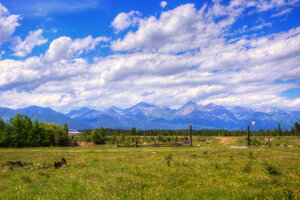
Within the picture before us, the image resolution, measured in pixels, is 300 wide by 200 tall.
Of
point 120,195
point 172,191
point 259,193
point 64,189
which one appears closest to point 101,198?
point 120,195

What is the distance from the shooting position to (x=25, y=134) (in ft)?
161

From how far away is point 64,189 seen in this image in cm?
1031

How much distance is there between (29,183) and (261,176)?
1402 cm

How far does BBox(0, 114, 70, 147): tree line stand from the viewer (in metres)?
47.9

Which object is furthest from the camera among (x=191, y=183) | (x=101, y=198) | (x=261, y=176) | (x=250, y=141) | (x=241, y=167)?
(x=250, y=141)

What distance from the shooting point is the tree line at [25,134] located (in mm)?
47906

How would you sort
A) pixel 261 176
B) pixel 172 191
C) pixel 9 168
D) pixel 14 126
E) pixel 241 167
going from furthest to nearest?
pixel 14 126 → pixel 9 168 → pixel 241 167 → pixel 261 176 → pixel 172 191

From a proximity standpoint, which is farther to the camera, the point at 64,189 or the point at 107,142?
the point at 107,142

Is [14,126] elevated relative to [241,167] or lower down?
elevated

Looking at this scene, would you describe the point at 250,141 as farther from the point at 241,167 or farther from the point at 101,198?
the point at 101,198

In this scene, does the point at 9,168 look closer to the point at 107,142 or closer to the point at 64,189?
the point at 64,189

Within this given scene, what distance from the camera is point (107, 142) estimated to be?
6384 cm

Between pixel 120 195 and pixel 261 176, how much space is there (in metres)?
8.65

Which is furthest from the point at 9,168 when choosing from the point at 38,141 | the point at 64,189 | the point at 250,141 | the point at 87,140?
the point at 87,140
